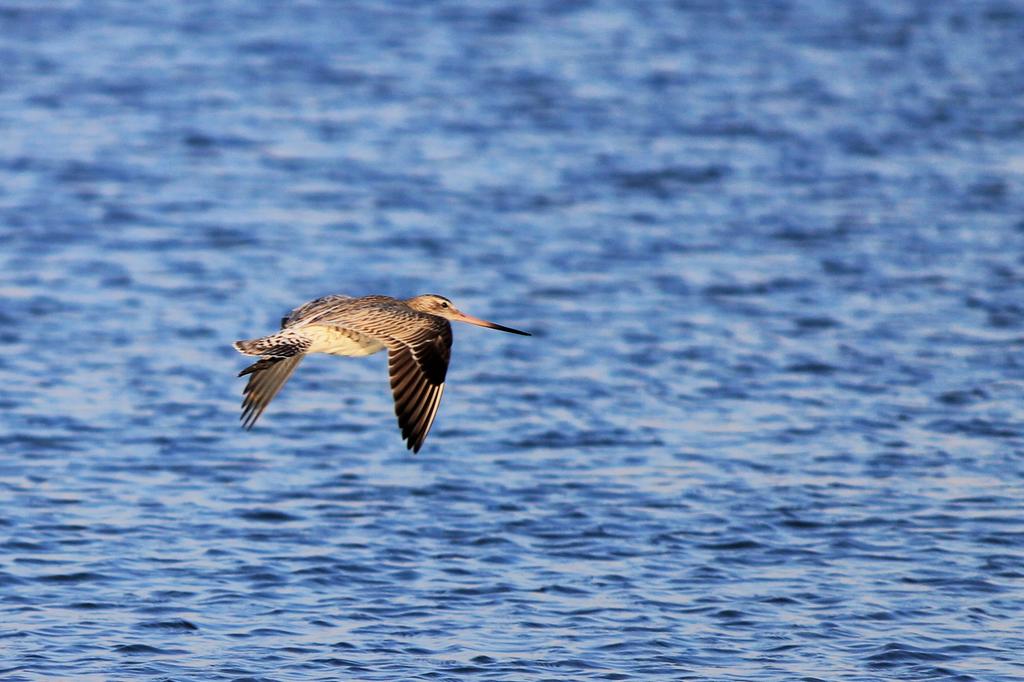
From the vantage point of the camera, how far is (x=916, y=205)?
1466cm

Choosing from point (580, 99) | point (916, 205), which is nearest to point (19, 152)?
point (580, 99)

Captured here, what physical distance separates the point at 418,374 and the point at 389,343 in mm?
243

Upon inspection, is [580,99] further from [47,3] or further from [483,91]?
[47,3]

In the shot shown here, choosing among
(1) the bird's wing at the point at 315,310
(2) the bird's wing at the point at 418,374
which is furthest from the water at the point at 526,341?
(1) the bird's wing at the point at 315,310

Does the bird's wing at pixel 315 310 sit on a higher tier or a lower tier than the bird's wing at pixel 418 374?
higher

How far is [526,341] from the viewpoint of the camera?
12.2 metres

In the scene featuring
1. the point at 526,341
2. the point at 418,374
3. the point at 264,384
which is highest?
the point at 418,374

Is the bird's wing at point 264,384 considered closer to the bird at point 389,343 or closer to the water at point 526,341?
the bird at point 389,343

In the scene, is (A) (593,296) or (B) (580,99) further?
(B) (580,99)

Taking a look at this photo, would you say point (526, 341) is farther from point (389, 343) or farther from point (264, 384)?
point (389, 343)

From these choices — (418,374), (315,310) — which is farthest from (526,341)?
(418,374)

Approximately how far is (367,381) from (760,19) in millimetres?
10442

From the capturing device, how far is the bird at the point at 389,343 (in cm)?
743

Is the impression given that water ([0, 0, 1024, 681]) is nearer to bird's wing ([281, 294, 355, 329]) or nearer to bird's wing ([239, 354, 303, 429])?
bird's wing ([239, 354, 303, 429])
